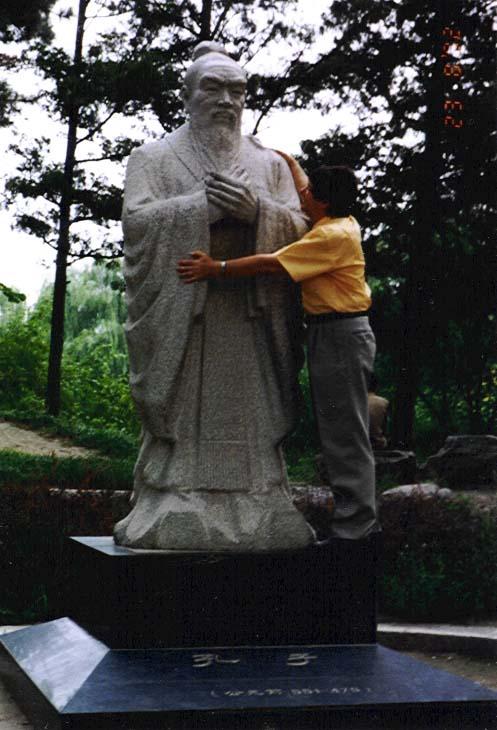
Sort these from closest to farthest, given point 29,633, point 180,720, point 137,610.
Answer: point 180,720, point 137,610, point 29,633

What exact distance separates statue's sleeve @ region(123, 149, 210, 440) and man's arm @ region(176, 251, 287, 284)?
0.07 m

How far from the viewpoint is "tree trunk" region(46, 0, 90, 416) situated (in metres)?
19.8

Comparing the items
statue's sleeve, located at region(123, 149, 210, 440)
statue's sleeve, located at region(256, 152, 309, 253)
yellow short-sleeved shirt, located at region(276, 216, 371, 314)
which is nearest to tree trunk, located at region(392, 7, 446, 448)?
statue's sleeve, located at region(256, 152, 309, 253)

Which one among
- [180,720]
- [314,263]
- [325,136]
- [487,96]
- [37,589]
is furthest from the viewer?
[325,136]

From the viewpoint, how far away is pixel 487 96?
632 inches

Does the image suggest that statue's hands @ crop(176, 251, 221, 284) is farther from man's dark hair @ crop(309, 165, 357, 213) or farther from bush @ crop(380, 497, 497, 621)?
bush @ crop(380, 497, 497, 621)

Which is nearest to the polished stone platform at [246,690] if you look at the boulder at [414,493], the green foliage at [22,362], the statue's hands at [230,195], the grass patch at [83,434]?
the statue's hands at [230,195]

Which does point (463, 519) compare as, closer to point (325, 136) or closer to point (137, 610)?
point (137, 610)

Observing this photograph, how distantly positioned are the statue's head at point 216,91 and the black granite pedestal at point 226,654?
2186 millimetres

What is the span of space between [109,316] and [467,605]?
3148 cm

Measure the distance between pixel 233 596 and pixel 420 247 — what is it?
39.7 feet

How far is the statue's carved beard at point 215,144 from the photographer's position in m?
5.94

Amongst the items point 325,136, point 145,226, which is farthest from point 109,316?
point 145,226

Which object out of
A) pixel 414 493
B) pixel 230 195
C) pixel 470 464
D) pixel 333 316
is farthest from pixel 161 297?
pixel 470 464
